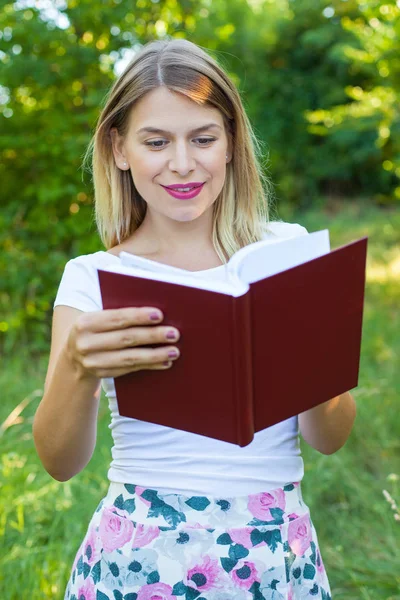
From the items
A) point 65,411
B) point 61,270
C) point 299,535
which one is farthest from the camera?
point 61,270

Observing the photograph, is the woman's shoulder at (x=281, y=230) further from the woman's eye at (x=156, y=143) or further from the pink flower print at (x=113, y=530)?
the pink flower print at (x=113, y=530)

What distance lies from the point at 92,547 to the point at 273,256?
0.68 m

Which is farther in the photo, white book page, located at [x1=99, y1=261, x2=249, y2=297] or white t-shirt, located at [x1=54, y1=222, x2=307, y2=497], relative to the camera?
white t-shirt, located at [x1=54, y1=222, x2=307, y2=497]

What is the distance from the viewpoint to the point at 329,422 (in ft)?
4.72

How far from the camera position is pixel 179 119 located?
1411 mm

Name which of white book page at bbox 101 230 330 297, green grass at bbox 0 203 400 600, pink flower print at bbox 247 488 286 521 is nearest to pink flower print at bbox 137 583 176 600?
pink flower print at bbox 247 488 286 521

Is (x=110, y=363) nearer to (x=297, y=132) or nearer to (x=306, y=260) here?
(x=306, y=260)

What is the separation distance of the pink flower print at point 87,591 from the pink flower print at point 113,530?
0.08 meters

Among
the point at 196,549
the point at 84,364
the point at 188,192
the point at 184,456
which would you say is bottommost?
the point at 196,549

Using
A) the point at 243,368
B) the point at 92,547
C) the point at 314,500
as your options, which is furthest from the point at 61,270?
the point at 243,368

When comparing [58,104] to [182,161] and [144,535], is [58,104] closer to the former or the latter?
[182,161]

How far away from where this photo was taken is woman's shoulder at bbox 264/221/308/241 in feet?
5.12

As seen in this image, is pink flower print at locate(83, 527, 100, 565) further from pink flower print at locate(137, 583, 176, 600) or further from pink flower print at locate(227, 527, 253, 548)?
pink flower print at locate(227, 527, 253, 548)

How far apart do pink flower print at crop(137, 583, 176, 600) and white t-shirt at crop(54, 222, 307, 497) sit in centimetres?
17
